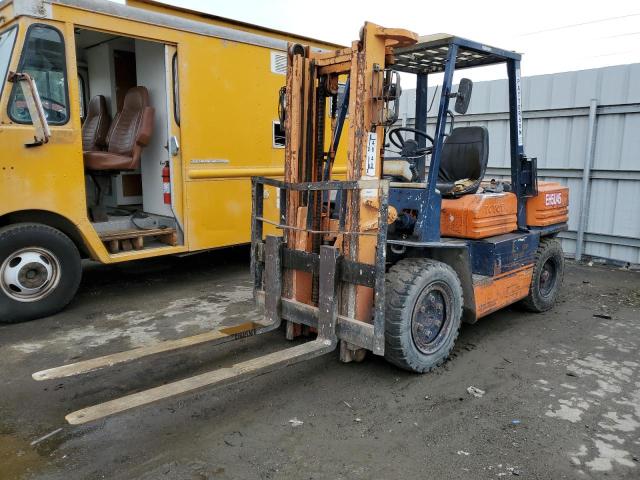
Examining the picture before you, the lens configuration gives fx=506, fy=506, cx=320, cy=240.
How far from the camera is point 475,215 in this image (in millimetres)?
4492

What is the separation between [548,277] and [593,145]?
10.6 ft

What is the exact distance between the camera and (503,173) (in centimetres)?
914

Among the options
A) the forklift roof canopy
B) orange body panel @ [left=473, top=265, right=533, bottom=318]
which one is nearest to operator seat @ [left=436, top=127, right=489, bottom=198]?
the forklift roof canopy

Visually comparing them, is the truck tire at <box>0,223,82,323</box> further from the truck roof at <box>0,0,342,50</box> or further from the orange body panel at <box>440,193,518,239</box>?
the orange body panel at <box>440,193,518,239</box>

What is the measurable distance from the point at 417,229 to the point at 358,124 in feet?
3.19

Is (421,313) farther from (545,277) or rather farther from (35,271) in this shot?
(35,271)

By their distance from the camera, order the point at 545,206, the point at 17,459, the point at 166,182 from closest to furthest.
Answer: the point at 17,459
the point at 545,206
the point at 166,182

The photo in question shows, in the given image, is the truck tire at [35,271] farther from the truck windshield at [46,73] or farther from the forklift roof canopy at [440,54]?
the forklift roof canopy at [440,54]

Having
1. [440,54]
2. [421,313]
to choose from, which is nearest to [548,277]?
[421,313]

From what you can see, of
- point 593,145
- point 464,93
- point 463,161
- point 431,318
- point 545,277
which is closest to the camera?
point 464,93

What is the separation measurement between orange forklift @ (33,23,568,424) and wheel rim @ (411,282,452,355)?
0.01m

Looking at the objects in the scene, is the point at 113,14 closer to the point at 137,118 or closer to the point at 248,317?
the point at 137,118

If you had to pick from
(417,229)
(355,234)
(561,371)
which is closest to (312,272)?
(355,234)

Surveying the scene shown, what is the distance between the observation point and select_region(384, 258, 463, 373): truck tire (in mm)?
3625
